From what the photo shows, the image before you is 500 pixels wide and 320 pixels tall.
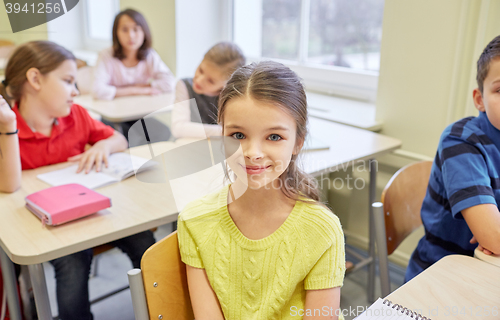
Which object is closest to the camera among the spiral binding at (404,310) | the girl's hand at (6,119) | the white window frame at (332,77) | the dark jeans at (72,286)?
the spiral binding at (404,310)

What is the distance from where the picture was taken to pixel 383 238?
1183 mm

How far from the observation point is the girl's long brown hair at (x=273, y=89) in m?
0.79

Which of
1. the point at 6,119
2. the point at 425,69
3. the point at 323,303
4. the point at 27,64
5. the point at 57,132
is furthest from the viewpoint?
the point at 425,69

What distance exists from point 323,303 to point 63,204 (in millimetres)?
693

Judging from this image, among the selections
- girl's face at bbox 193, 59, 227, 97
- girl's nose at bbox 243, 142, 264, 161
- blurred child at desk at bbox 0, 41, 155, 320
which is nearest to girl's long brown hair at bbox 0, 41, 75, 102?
blurred child at desk at bbox 0, 41, 155, 320

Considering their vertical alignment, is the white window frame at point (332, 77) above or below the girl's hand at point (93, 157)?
above

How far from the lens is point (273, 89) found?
0.79m

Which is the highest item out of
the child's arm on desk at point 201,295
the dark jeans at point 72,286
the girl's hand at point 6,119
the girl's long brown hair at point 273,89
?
the girl's long brown hair at point 273,89

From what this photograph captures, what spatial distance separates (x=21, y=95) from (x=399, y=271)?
173 cm

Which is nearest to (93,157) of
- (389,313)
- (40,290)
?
(40,290)

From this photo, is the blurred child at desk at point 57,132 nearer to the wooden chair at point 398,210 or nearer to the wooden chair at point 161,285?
the wooden chair at point 161,285

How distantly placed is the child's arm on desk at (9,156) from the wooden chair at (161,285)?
0.68 meters

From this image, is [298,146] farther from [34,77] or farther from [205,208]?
[34,77]

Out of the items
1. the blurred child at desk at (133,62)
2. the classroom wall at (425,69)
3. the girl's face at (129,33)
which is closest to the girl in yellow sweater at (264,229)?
the classroom wall at (425,69)
